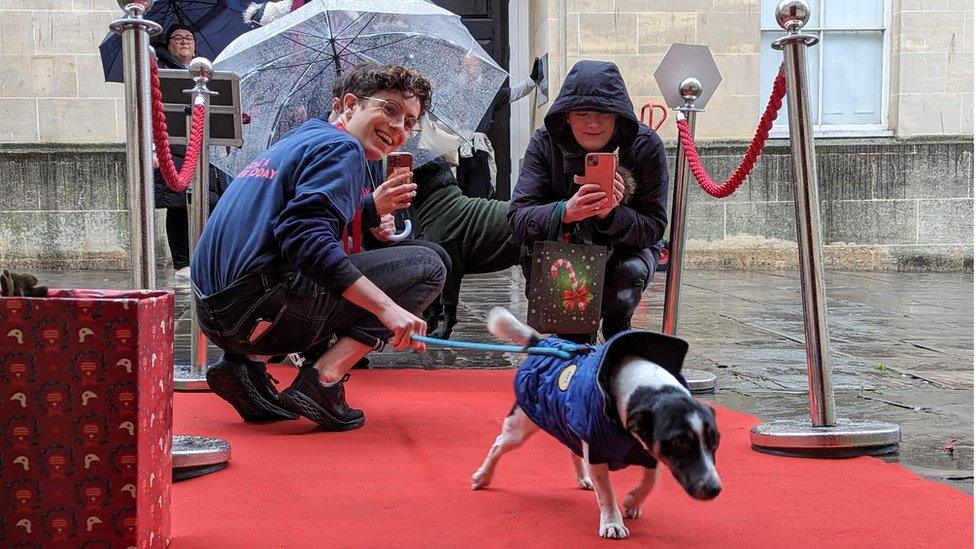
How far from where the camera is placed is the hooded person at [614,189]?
164 inches

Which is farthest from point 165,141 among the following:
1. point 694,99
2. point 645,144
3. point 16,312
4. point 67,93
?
point 67,93

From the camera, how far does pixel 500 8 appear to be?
13109mm

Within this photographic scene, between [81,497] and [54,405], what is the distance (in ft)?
0.65

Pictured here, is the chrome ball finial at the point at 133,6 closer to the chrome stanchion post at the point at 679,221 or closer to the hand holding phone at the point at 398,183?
the hand holding phone at the point at 398,183

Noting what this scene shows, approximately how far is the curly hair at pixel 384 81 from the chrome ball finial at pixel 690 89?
159 cm

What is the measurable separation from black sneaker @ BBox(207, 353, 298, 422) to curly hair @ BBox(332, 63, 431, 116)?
3.47 ft

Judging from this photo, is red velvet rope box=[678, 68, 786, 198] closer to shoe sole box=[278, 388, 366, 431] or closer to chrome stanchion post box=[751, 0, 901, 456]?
chrome stanchion post box=[751, 0, 901, 456]

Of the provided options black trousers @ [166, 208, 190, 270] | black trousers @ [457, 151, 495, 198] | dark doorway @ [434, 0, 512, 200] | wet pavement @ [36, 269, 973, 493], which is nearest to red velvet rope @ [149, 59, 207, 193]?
Result: wet pavement @ [36, 269, 973, 493]

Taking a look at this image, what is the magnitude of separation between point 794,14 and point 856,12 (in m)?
9.01

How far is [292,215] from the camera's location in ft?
11.0

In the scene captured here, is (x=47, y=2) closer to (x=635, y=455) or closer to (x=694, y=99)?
(x=694, y=99)

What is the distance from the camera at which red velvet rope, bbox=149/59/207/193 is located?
3.45 meters

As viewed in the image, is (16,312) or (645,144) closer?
(16,312)

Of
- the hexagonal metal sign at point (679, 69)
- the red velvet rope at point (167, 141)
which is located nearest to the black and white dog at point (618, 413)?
the red velvet rope at point (167, 141)
